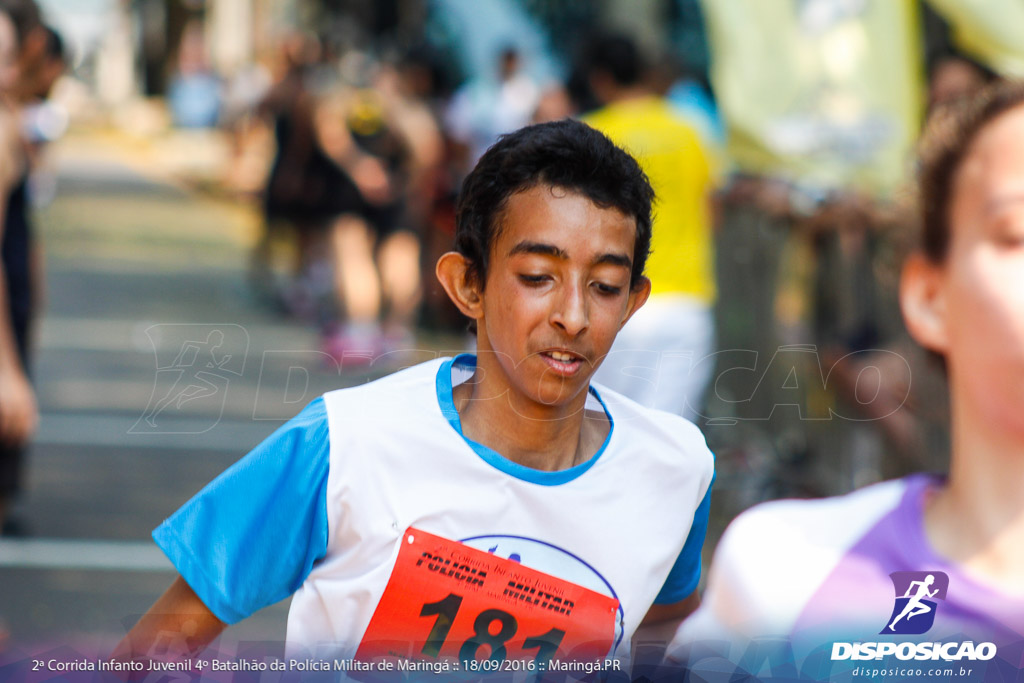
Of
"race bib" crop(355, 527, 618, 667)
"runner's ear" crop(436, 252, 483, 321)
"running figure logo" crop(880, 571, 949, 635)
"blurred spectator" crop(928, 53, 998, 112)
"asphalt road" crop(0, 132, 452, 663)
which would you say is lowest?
"asphalt road" crop(0, 132, 452, 663)

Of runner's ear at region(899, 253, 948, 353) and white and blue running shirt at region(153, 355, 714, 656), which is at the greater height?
runner's ear at region(899, 253, 948, 353)

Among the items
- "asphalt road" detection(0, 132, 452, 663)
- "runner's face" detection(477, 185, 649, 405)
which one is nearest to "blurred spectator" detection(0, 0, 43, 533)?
"asphalt road" detection(0, 132, 452, 663)

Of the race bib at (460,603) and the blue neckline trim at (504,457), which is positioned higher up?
Answer: the blue neckline trim at (504,457)

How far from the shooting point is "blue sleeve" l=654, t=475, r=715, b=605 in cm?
172

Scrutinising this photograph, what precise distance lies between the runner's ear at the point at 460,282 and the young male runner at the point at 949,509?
0.41 meters

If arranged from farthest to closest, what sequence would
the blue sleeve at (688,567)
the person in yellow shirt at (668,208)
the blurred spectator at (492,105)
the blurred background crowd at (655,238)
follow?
the blurred spectator at (492,105)
the person in yellow shirt at (668,208)
the blurred background crowd at (655,238)
the blue sleeve at (688,567)

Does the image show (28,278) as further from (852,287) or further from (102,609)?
(852,287)

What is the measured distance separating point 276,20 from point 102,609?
89.0 feet

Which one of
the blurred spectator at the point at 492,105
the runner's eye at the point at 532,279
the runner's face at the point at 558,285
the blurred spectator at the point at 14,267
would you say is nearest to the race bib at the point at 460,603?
the runner's face at the point at 558,285

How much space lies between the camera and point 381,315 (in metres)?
9.51

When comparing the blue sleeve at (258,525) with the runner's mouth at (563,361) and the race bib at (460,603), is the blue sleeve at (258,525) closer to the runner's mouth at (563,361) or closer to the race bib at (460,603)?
the race bib at (460,603)

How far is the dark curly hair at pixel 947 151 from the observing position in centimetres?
128

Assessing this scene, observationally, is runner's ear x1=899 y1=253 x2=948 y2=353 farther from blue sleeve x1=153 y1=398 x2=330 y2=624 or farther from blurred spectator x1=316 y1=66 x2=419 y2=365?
blurred spectator x1=316 y1=66 x2=419 y2=365

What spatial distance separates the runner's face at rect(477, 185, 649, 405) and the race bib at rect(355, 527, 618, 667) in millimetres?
211
